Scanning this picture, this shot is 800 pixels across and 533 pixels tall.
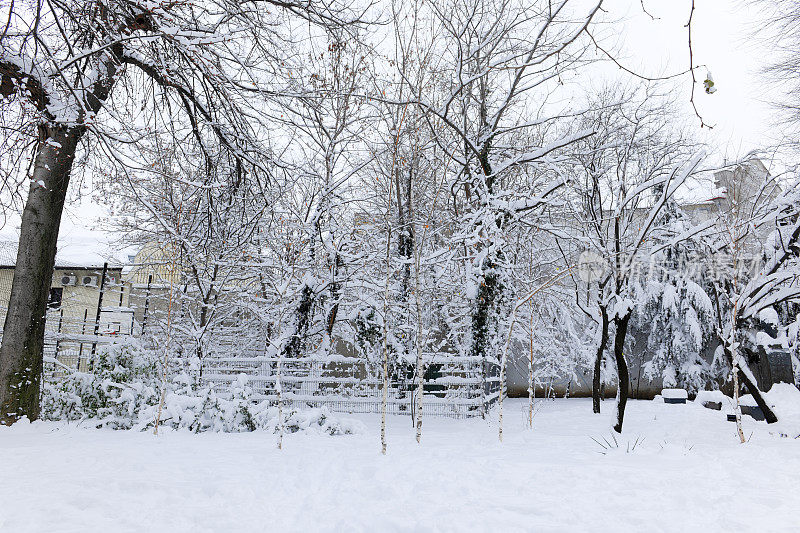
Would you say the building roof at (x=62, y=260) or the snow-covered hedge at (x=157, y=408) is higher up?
the building roof at (x=62, y=260)

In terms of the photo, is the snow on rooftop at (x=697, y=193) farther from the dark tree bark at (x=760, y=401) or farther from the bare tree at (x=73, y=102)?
the bare tree at (x=73, y=102)

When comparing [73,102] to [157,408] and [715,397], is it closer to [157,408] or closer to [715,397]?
[157,408]

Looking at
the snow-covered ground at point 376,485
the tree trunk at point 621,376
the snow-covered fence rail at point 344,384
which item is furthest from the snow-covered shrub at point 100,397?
the tree trunk at point 621,376

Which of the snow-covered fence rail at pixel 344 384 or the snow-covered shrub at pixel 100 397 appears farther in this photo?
the snow-covered fence rail at pixel 344 384

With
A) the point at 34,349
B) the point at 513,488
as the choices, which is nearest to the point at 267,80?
the point at 34,349

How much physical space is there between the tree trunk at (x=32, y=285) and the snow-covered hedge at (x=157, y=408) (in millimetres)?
1091

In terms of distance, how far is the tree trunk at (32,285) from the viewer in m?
6.59

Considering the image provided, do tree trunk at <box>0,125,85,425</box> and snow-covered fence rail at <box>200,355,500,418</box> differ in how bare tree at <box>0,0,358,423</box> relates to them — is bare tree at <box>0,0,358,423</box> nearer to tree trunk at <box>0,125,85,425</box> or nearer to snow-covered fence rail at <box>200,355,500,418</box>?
tree trunk at <box>0,125,85,425</box>

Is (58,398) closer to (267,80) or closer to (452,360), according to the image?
(267,80)

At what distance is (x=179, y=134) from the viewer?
8.73 m

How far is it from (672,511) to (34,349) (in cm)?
789

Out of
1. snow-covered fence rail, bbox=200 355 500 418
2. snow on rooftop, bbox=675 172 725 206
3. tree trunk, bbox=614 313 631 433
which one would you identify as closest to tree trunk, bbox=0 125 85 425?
snow-covered fence rail, bbox=200 355 500 418

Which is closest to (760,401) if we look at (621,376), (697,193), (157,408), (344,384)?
(621,376)

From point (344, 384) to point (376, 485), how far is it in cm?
634
